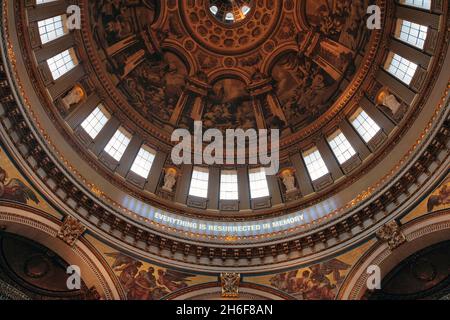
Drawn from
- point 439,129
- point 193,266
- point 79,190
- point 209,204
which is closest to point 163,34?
point 209,204

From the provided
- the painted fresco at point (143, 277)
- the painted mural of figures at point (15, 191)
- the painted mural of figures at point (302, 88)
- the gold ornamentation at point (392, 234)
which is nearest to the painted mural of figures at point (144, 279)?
the painted fresco at point (143, 277)

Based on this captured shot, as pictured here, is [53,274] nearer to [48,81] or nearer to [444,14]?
[48,81]

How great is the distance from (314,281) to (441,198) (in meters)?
6.98

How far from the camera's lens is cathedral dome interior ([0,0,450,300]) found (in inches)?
759

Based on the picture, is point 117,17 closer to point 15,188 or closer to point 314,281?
point 15,188

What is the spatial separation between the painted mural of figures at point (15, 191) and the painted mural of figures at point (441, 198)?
17.5 metres

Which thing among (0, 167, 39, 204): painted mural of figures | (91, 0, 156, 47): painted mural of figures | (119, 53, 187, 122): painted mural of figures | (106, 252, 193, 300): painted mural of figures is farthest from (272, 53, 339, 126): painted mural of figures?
(0, 167, 39, 204): painted mural of figures

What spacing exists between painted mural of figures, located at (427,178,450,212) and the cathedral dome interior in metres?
0.09

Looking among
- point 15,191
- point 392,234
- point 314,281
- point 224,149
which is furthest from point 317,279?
point 15,191

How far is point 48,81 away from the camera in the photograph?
23.1 meters

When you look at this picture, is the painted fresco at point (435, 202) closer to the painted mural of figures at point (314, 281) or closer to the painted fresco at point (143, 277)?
the painted mural of figures at point (314, 281)

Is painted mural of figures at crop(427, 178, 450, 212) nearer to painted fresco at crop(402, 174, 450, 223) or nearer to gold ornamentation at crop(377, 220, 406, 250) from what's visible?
painted fresco at crop(402, 174, 450, 223)

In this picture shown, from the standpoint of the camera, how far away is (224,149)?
3106 cm

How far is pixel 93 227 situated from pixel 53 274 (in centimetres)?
279
